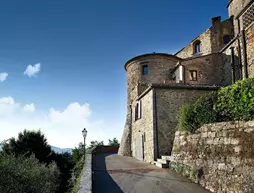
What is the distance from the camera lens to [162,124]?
42.0 feet

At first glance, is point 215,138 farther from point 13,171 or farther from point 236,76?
point 236,76

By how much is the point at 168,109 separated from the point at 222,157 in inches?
263

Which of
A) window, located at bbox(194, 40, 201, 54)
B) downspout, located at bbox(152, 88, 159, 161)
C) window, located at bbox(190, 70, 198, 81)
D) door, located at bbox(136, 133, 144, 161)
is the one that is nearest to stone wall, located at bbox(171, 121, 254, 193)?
downspout, located at bbox(152, 88, 159, 161)

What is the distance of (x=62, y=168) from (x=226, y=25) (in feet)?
72.4

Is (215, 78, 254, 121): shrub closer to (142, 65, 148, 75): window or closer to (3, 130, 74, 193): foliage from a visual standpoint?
(142, 65, 148, 75): window

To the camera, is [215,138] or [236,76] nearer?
[215,138]

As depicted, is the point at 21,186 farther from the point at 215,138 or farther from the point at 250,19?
the point at 250,19

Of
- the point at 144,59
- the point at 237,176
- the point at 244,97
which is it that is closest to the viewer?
the point at 237,176

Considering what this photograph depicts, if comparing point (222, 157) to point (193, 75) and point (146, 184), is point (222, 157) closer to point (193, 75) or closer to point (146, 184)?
point (146, 184)

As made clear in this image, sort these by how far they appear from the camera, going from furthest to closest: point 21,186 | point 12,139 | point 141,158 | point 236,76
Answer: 1. point 12,139
2. point 236,76
3. point 141,158
4. point 21,186

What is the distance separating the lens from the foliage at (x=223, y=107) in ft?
20.7

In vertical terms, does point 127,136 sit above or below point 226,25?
below

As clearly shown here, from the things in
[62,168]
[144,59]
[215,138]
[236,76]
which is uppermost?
[144,59]

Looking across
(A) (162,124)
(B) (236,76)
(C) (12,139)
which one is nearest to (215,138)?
(A) (162,124)
